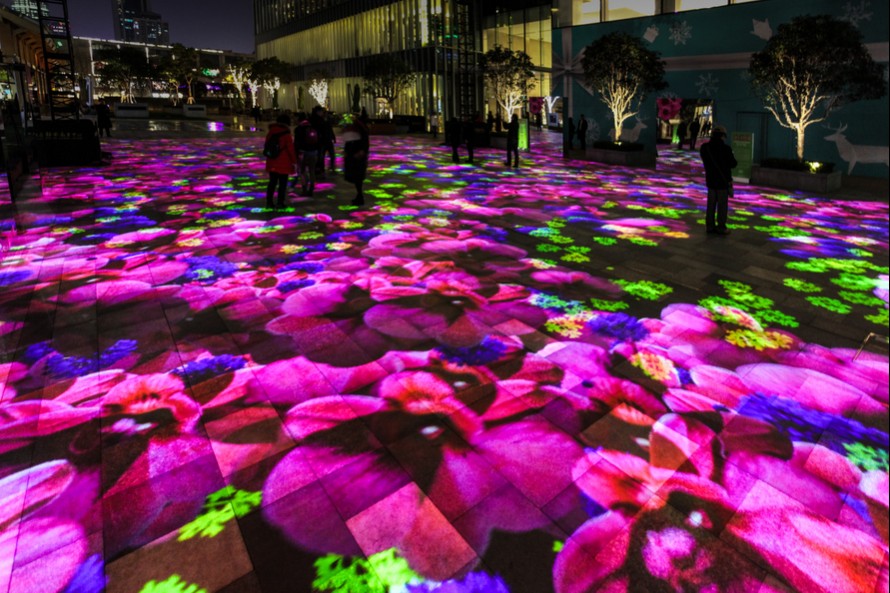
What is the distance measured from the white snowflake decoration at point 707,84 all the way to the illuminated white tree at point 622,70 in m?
1.22

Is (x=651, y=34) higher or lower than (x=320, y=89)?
lower

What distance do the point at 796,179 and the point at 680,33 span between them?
24.3 feet

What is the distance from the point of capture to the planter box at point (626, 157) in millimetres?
18906

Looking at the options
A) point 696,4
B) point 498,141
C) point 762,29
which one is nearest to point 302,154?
point 762,29

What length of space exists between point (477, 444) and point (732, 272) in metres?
5.04

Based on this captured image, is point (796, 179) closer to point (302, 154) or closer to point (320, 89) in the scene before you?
point (302, 154)

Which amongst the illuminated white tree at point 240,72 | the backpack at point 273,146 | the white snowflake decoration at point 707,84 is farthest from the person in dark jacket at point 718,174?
the illuminated white tree at point 240,72

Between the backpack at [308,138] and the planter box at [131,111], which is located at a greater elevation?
the planter box at [131,111]

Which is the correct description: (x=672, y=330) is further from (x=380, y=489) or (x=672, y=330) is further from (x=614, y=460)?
(x=380, y=489)

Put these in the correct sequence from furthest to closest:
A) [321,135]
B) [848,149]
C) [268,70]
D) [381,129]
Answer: [268,70]
[381,129]
[848,149]
[321,135]

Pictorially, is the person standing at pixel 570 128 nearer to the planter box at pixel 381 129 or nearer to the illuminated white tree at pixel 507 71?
the illuminated white tree at pixel 507 71

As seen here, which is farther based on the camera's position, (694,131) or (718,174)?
(694,131)

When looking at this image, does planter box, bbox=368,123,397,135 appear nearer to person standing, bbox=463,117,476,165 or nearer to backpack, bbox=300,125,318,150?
person standing, bbox=463,117,476,165

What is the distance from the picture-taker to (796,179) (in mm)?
13562
